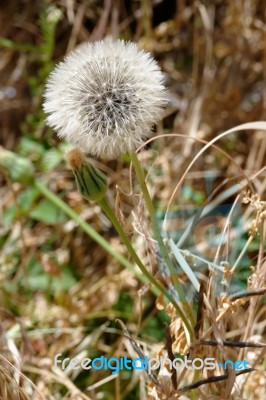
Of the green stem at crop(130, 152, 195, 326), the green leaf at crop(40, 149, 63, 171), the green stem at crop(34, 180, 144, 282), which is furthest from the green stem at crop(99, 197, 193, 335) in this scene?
the green leaf at crop(40, 149, 63, 171)

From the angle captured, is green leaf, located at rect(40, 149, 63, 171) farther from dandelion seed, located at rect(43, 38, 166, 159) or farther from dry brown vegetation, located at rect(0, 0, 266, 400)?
dandelion seed, located at rect(43, 38, 166, 159)

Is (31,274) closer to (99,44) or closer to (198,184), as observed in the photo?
(198,184)

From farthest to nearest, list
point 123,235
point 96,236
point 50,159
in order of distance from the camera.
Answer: point 50,159
point 96,236
point 123,235

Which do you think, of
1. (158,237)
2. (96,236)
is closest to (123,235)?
(158,237)

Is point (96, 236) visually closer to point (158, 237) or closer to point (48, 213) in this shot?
point (48, 213)

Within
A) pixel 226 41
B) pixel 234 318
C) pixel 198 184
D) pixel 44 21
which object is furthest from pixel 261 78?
pixel 234 318

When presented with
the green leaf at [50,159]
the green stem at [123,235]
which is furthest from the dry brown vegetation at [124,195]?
the green stem at [123,235]
